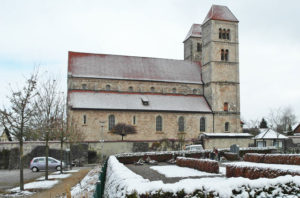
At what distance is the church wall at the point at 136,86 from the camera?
47469 mm

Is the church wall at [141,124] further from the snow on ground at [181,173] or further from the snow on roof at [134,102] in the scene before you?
the snow on ground at [181,173]

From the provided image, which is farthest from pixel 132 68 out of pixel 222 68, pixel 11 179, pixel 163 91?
pixel 11 179

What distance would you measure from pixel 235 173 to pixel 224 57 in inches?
1490

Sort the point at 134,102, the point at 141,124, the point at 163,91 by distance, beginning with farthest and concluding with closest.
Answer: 1. the point at 163,91
2. the point at 134,102
3. the point at 141,124

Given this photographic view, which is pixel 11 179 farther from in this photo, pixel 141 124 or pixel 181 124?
pixel 181 124

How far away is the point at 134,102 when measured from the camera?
154 ft

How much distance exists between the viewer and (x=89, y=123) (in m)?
43.6

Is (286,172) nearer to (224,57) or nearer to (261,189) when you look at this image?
(261,189)

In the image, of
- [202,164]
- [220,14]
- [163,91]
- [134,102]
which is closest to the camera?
[202,164]

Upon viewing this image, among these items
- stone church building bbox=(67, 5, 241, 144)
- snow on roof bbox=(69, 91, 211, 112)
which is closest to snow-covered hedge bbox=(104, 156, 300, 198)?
stone church building bbox=(67, 5, 241, 144)

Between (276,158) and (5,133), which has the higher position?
(5,133)

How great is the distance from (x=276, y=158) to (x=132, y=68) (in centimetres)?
3151

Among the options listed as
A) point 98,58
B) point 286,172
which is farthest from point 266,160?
point 98,58

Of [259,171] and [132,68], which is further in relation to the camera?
[132,68]
